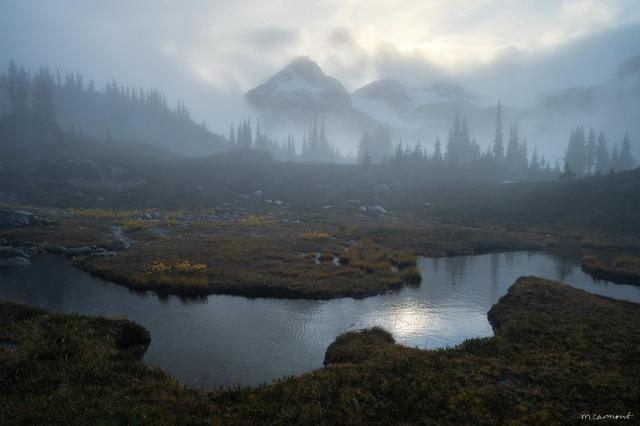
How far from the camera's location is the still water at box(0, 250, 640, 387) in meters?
19.6

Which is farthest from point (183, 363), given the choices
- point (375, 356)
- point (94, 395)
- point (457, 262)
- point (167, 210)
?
point (167, 210)

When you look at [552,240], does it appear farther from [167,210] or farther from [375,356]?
[167,210]

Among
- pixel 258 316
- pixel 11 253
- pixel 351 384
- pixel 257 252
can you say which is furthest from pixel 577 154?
pixel 11 253

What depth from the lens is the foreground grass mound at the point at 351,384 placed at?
13.0 metres

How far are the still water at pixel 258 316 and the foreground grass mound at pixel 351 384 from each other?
231 cm

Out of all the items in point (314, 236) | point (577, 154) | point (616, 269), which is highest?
point (577, 154)

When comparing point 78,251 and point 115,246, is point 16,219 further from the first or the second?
point 115,246

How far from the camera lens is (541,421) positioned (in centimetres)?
1290

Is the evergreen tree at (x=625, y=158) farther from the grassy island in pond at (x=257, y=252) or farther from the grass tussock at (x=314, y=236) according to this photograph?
the grass tussock at (x=314, y=236)

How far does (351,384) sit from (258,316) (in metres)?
13.0

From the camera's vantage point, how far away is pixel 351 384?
50.5 ft

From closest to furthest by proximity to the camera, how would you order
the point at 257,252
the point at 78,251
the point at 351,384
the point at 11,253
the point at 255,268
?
the point at 351,384
the point at 255,268
the point at 11,253
the point at 78,251
the point at 257,252

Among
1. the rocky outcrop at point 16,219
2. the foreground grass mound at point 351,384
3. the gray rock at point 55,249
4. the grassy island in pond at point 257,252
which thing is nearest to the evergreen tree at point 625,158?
the grassy island in pond at point 257,252

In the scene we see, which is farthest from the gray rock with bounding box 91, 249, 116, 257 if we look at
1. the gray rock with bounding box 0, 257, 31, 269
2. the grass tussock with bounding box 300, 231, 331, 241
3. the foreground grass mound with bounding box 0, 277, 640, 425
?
the grass tussock with bounding box 300, 231, 331, 241
